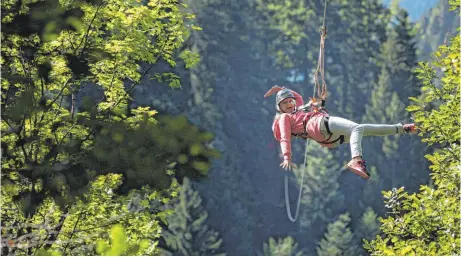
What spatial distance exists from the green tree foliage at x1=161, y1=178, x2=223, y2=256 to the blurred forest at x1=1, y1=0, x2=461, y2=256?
0.30ft

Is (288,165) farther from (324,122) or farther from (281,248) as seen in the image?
(281,248)

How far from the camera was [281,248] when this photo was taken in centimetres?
6925

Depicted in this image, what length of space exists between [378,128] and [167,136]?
247cm

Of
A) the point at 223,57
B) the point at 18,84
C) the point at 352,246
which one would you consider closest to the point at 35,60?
the point at 18,84

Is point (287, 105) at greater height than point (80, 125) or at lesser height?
greater

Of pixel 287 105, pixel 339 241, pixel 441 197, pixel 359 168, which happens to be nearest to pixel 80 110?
pixel 287 105

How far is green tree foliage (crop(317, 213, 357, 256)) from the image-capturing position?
66625mm

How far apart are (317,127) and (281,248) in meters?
55.8

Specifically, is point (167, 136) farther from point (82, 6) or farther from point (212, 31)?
point (212, 31)

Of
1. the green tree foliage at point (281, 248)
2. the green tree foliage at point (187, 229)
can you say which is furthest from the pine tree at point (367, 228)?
the green tree foliage at point (187, 229)

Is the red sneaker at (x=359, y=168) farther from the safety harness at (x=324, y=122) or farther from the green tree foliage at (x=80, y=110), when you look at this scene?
the green tree foliage at (x=80, y=110)

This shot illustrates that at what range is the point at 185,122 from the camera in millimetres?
13922

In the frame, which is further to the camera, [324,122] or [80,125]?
[80,125]

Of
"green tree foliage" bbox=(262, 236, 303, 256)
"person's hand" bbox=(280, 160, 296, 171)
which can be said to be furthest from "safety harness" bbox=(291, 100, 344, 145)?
"green tree foliage" bbox=(262, 236, 303, 256)
